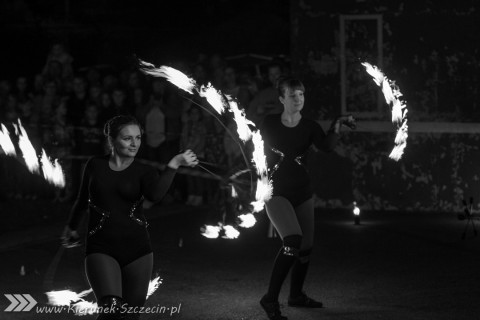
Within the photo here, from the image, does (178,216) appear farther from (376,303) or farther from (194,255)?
(376,303)

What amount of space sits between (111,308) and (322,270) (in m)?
5.22

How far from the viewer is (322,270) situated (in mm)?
11859

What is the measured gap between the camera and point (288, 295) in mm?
10297

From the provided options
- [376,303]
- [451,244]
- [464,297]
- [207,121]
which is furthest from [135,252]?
[207,121]

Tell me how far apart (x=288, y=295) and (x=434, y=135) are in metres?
8.41

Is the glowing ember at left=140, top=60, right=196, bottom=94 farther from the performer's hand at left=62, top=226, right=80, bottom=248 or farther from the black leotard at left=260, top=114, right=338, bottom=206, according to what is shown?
the performer's hand at left=62, top=226, right=80, bottom=248

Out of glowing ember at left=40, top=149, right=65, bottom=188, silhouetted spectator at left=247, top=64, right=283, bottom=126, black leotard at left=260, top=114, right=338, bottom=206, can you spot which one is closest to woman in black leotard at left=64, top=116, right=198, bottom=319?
glowing ember at left=40, top=149, right=65, bottom=188

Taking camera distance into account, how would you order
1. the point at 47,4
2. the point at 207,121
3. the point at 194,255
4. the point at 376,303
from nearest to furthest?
1. the point at 376,303
2. the point at 194,255
3. the point at 207,121
4. the point at 47,4

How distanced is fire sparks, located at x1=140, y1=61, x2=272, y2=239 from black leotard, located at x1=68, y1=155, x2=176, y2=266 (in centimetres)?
158

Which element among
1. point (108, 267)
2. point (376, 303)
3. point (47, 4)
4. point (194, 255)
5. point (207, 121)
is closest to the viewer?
point (108, 267)

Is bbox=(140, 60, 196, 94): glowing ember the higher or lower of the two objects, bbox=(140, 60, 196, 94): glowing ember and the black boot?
the higher

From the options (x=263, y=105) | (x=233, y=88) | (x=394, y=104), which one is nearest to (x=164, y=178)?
(x=394, y=104)

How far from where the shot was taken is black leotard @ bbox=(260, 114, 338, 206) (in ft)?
31.3

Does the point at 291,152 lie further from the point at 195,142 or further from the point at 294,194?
the point at 195,142
